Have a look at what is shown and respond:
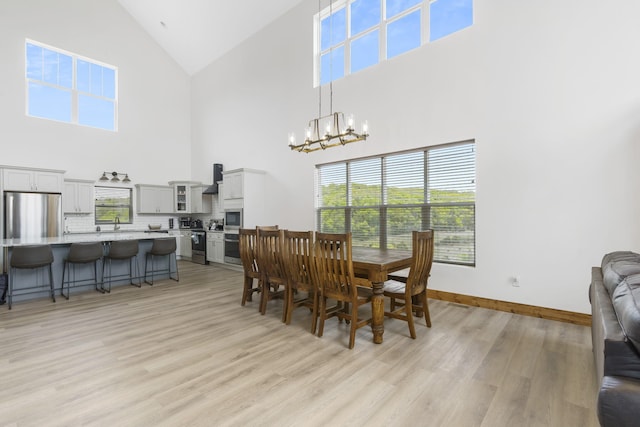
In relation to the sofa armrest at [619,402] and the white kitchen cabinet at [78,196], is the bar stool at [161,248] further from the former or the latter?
the sofa armrest at [619,402]

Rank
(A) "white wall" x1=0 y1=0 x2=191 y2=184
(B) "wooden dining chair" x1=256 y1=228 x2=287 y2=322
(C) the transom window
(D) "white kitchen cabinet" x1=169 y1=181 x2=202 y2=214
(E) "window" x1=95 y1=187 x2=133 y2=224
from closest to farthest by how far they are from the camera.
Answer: (B) "wooden dining chair" x1=256 y1=228 x2=287 y2=322 < (C) the transom window < (A) "white wall" x1=0 y1=0 x2=191 y2=184 < (E) "window" x1=95 y1=187 x2=133 y2=224 < (D) "white kitchen cabinet" x1=169 y1=181 x2=202 y2=214

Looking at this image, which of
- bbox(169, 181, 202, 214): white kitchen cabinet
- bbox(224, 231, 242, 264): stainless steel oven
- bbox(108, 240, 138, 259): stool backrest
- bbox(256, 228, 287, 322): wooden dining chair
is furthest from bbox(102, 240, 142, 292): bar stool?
bbox(169, 181, 202, 214): white kitchen cabinet

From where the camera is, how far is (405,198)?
4770mm

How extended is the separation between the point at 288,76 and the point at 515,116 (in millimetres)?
4335

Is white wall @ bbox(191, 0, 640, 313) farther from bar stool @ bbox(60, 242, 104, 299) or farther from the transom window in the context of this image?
bar stool @ bbox(60, 242, 104, 299)

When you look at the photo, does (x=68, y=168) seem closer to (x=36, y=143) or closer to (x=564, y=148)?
(x=36, y=143)

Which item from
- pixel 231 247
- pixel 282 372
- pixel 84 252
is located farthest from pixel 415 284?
pixel 231 247

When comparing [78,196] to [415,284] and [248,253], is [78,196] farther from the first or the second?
[415,284]

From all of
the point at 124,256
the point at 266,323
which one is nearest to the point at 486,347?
the point at 266,323

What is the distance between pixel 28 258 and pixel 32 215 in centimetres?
278

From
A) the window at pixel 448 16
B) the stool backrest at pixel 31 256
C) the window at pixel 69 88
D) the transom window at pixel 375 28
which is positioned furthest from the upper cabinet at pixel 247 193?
the window at pixel 448 16

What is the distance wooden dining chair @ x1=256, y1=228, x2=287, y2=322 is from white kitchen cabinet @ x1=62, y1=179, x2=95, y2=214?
5.75m

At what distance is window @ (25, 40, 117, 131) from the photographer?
673 cm

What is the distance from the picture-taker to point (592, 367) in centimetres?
235
